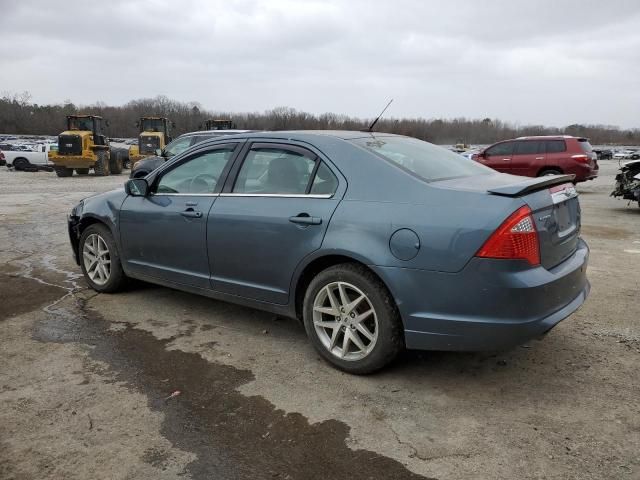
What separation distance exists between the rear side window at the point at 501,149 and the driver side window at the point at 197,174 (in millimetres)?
13553

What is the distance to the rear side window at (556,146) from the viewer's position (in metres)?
15.5

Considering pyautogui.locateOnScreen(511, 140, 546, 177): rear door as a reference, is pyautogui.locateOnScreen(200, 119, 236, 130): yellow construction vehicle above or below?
above

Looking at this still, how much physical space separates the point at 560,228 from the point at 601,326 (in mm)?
1433

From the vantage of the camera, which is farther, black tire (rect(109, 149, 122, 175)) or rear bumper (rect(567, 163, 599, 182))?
black tire (rect(109, 149, 122, 175))

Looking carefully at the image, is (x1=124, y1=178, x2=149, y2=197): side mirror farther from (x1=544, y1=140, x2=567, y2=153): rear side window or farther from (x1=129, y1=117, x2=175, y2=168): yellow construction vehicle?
(x1=129, y1=117, x2=175, y2=168): yellow construction vehicle

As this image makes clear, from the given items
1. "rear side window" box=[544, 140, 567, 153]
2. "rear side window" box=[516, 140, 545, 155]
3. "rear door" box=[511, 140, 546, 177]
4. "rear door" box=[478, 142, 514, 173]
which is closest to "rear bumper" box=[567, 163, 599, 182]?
"rear side window" box=[544, 140, 567, 153]

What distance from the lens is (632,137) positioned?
114 meters

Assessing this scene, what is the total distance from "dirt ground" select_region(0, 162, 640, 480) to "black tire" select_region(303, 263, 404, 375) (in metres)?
0.10

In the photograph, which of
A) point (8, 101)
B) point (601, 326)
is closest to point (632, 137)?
point (8, 101)

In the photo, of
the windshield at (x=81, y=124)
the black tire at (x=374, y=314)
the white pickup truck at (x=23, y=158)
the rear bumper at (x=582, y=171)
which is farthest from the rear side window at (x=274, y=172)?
the white pickup truck at (x=23, y=158)

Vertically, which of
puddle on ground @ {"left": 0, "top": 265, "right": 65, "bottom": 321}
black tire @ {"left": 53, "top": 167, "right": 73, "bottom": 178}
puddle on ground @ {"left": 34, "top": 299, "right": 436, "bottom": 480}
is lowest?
puddle on ground @ {"left": 34, "top": 299, "right": 436, "bottom": 480}

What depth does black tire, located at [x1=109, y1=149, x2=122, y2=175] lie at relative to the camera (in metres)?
26.3

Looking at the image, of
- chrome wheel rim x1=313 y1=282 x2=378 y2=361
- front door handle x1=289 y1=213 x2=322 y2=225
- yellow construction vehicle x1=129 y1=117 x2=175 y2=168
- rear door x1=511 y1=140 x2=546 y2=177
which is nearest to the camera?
chrome wheel rim x1=313 y1=282 x2=378 y2=361

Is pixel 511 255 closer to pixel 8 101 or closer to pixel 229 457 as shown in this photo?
pixel 229 457
